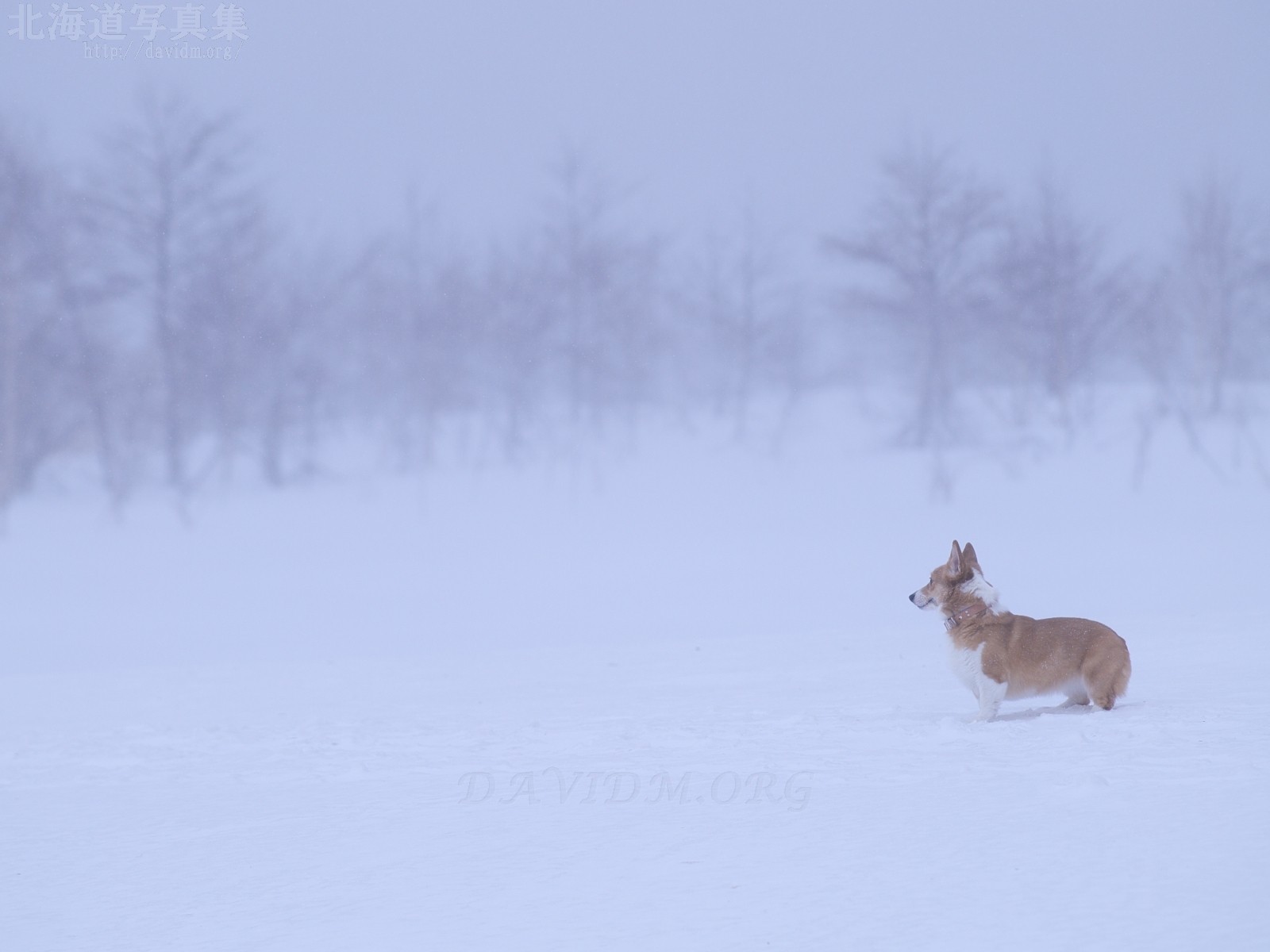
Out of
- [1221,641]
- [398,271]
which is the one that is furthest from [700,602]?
[398,271]

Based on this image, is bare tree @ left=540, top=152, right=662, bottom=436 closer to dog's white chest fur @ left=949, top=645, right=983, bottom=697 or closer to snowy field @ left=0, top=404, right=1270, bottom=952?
→ snowy field @ left=0, top=404, right=1270, bottom=952

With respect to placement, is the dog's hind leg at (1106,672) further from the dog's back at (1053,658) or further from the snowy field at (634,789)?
the snowy field at (634,789)

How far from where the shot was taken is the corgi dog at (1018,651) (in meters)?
5.71

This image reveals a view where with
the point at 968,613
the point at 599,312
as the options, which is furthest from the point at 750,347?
the point at 968,613

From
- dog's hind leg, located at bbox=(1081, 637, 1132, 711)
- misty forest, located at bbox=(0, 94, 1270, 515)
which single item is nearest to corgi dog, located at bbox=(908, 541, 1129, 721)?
dog's hind leg, located at bbox=(1081, 637, 1132, 711)

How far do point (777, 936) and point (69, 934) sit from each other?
2.17 meters

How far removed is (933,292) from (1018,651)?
20.5 metres

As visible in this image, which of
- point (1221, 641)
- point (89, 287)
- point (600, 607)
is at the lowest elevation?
point (600, 607)

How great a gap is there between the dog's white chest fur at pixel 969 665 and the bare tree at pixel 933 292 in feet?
64.6

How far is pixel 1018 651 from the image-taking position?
18.9 ft

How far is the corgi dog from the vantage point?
18.7 feet

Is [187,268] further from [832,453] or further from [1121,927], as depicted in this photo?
[1121,927]

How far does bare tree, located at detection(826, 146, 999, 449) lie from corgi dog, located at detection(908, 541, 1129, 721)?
19573mm

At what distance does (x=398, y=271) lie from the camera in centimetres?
2481
